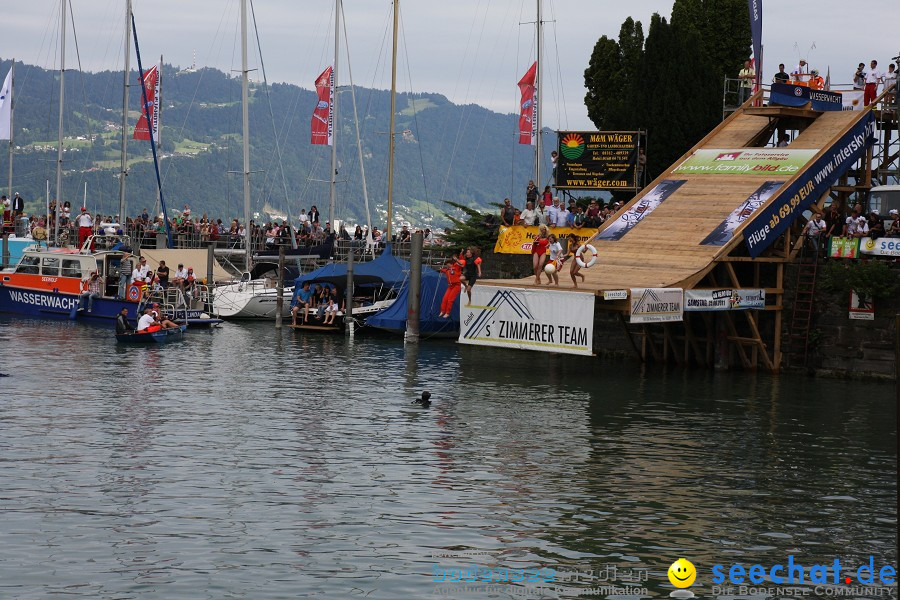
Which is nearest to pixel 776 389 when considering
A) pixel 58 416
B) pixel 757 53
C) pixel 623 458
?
pixel 623 458

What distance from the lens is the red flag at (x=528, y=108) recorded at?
52500mm

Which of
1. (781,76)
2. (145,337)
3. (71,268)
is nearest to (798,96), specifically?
(781,76)

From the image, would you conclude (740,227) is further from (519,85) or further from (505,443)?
(519,85)

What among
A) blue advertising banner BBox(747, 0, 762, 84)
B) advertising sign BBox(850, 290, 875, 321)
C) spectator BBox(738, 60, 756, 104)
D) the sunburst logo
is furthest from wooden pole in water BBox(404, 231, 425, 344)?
advertising sign BBox(850, 290, 875, 321)

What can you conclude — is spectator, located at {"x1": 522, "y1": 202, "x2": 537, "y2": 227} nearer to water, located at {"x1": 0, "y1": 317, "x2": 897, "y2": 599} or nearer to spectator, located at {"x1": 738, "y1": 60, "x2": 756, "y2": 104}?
spectator, located at {"x1": 738, "y1": 60, "x2": 756, "y2": 104}

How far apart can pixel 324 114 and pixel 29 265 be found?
16.2m

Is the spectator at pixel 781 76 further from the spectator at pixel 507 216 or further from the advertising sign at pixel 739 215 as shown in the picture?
the spectator at pixel 507 216

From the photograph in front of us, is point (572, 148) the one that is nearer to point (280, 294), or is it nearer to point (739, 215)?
point (739, 215)

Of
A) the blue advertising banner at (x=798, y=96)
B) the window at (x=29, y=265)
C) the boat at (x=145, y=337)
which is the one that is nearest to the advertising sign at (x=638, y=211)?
the blue advertising banner at (x=798, y=96)

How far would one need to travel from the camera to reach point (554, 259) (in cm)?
3825

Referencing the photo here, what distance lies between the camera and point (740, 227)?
3734cm

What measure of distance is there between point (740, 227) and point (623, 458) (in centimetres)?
1549

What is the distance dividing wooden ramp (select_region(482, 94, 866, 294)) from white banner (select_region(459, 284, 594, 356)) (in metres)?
0.78

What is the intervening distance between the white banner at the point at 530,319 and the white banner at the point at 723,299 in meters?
3.24
